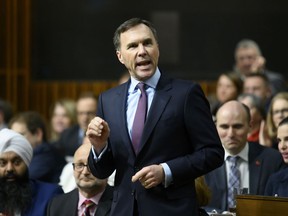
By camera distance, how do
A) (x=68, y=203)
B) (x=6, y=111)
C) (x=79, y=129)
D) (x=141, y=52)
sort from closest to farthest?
(x=141, y=52) → (x=68, y=203) → (x=79, y=129) → (x=6, y=111)

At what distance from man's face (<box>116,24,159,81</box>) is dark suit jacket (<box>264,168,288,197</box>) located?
1.54m

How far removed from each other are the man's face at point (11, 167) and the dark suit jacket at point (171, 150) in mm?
1606

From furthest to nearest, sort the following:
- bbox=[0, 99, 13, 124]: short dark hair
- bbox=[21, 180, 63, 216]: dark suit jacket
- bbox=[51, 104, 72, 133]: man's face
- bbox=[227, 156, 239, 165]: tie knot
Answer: bbox=[51, 104, 72, 133]: man's face < bbox=[0, 99, 13, 124]: short dark hair < bbox=[227, 156, 239, 165]: tie knot < bbox=[21, 180, 63, 216]: dark suit jacket

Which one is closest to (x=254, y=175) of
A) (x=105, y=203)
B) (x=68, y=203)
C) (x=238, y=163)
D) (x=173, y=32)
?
(x=238, y=163)

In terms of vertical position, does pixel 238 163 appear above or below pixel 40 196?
above

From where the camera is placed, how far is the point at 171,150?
4277mm

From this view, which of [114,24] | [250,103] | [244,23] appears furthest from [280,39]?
[250,103]

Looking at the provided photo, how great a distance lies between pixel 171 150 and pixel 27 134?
346 cm

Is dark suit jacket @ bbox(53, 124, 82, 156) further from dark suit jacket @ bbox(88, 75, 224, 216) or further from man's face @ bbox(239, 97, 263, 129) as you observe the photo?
dark suit jacket @ bbox(88, 75, 224, 216)

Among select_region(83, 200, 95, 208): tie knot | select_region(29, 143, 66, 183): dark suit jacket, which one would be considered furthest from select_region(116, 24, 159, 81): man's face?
select_region(29, 143, 66, 183): dark suit jacket

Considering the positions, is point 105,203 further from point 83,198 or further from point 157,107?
point 157,107

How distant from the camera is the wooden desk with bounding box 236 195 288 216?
171 inches

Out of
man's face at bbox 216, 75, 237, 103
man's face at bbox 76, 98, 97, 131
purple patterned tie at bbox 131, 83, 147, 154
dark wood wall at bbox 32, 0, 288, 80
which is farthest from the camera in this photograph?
dark wood wall at bbox 32, 0, 288, 80

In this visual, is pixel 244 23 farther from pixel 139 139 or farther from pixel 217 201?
pixel 139 139
